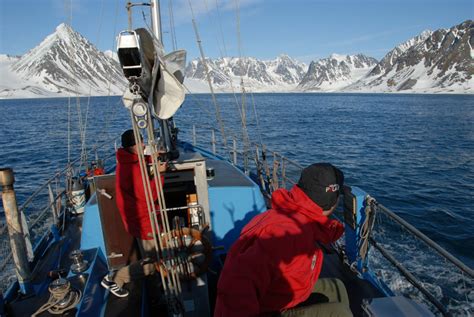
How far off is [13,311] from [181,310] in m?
2.09

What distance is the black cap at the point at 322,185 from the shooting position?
7.38ft

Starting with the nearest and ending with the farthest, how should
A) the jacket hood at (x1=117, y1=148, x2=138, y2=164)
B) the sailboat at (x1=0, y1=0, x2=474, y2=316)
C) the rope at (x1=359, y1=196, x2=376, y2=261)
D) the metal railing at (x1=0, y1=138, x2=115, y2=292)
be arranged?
the sailboat at (x1=0, y1=0, x2=474, y2=316) < the jacket hood at (x1=117, y1=148, x2=138, y2=164) < the rope at (x1=359, y1=196, x2=376, y2=261) < the metal railing at (x1=0, y1=138, x2=115, y2=292)

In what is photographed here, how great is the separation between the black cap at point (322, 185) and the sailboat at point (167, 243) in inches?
43.4

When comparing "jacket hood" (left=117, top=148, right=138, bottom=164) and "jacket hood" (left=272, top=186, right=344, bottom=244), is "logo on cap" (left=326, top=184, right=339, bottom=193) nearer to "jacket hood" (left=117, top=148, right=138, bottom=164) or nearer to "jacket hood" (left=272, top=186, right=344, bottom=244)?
"jacket hood" (left=272, top=186, right=344, bottom=244)

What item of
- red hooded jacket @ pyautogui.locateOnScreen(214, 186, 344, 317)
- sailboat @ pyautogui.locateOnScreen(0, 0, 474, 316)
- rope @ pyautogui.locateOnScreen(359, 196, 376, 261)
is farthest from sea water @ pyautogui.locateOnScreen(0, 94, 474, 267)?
red hooded jacket @ pyautogui.locateOnScreen(214, 186, 344, 317)

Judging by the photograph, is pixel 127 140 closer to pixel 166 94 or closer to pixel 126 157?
pixel 126 157

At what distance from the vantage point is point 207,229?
4.33 metres

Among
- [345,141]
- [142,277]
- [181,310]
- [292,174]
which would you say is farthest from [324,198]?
[345,141]

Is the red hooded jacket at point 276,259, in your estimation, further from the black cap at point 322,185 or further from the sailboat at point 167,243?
the sailboat at point 167,243

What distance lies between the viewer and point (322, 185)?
225cm

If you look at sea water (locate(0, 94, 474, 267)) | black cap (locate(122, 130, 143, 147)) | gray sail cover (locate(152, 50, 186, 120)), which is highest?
gray sail cover (locate(152, 50, 186, 120))

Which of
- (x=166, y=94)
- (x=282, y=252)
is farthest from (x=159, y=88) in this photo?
(x=282, y=252)

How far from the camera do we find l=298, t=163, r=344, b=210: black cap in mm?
2250

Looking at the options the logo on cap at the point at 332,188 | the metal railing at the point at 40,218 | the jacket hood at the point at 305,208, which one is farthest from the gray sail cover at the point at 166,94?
the metal railing at the point at 40,218
